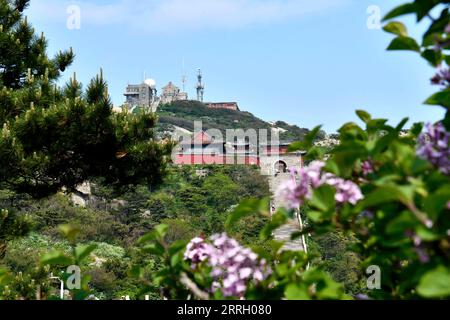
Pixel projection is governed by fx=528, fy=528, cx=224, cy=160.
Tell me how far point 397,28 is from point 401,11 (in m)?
0.15

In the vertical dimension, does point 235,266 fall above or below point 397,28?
below

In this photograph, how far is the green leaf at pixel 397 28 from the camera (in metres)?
1.20

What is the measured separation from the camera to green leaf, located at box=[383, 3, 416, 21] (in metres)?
1.05

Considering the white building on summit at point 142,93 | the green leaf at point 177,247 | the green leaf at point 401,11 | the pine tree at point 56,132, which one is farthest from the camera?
the white building on summit at point 142,93

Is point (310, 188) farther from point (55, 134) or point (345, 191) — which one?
point (55, 134)

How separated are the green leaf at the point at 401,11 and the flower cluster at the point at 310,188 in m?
0.33

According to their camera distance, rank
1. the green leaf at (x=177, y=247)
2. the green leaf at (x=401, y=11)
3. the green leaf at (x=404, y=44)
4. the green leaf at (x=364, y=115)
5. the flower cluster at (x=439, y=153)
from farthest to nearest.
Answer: the green leaf at (x=364, y=115) → the green leaf at (x=177, y=247) → the green leaf at (x=404, y=44) → the green leaf at (x=401, y=11) → the flower cluster at (x=439, y=153)

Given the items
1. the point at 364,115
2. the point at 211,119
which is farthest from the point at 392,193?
the point at 211,119

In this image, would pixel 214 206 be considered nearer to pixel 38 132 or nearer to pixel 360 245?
pixel 38 132

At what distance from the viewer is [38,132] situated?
7070mm

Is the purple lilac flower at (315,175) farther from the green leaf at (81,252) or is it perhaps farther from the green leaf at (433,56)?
the green leaf at (81,252)

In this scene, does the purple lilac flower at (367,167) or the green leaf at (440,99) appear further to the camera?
the purple lilac flower at (367,167)

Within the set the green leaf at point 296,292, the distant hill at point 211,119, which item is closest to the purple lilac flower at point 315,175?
the green leaf at point 296,292

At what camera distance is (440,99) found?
1076mm
